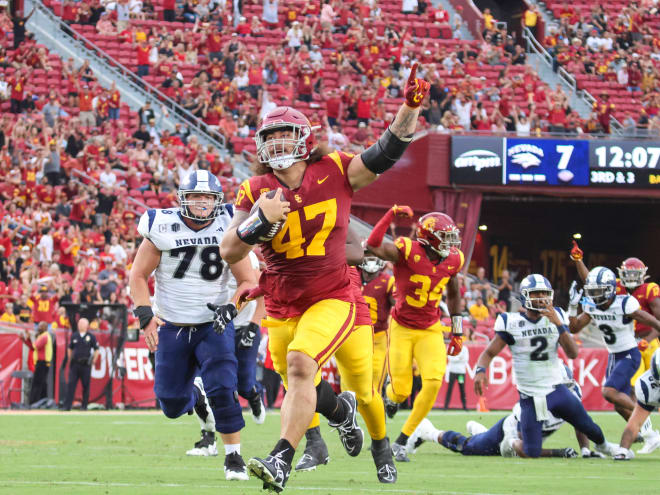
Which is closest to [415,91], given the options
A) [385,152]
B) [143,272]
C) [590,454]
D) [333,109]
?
[385,152]

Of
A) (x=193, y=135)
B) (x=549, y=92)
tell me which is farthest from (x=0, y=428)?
(x=549, y=92)

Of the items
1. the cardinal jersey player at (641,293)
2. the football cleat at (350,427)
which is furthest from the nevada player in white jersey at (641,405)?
the football cleat at (350,427)

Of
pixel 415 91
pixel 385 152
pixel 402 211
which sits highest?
pixel 415 91

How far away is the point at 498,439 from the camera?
36.3 feet

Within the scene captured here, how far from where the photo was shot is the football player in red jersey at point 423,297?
11.0m

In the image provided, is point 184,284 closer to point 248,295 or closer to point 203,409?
point 248,295

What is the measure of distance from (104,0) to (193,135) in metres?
5.16

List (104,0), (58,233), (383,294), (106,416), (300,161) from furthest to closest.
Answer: (104,0) < (58,233) < (106,416) < (383,294) < (300,161)

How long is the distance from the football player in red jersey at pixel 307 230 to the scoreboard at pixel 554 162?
19049mm

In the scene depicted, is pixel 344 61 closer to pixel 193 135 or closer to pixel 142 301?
pixel 193 135

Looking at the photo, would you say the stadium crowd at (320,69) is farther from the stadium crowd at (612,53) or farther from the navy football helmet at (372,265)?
the navy football helmet at (372,265)

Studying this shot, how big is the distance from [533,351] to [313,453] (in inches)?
118

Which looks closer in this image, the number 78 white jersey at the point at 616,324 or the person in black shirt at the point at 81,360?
the number 78 white jersey at the point at 616,324

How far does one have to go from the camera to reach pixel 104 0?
1099 inches
